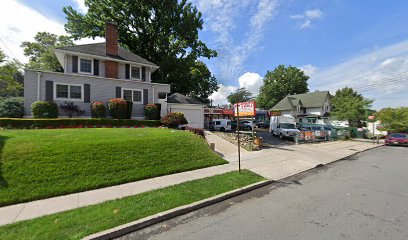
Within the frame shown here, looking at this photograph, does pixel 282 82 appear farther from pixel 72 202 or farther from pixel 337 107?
pixel 72 202

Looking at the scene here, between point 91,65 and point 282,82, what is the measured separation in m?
51.6

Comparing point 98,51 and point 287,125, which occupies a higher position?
point 98,51

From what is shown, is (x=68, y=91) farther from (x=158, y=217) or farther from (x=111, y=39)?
(x=158, y=217)

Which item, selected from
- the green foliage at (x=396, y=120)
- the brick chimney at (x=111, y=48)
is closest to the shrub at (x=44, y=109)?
the brick chimney at (x=111, y=48)

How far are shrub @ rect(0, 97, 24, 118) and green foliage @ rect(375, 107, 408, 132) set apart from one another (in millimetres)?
41997

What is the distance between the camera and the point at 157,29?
28234 mm

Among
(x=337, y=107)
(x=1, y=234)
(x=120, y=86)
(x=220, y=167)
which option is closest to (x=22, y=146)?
(x=1, y=234)

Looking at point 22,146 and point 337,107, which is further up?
point 337,107

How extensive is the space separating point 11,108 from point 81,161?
35.9ft

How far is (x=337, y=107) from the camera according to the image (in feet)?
92.6

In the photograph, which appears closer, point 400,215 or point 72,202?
point 400,215

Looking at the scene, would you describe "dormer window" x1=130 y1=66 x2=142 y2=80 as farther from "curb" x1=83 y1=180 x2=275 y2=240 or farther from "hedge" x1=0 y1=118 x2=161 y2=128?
"curb" x1=83 y1=180 x2=275 y2=240

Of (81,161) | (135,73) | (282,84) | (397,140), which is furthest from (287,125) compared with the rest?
(282,84)

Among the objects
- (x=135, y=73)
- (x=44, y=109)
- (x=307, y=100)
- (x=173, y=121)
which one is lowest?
(x=173, y=121)
